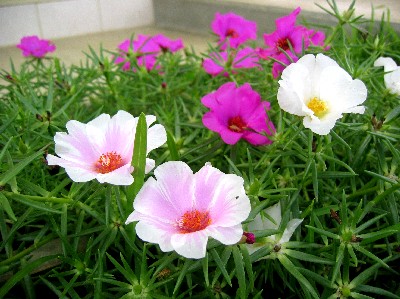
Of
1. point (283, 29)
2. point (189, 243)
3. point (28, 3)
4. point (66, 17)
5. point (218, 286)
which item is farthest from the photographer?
point (66, 17)

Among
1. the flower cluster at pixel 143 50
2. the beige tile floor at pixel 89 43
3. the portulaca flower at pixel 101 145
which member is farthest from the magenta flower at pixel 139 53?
the beige tile floor at pixel 89 43

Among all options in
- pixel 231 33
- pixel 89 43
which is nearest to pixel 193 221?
pixel 231 33

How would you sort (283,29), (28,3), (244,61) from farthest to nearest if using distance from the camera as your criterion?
(28,3), (244,61), (283,29)

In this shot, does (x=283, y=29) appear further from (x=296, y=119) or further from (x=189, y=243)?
(x=189, y=243)

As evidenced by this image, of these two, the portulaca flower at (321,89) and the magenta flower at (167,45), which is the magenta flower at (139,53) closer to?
the magenta flower at (167,45)

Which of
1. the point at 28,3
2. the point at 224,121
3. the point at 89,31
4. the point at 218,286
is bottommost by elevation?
the point at 89,31

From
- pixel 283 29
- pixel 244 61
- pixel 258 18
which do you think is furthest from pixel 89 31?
pixel 283 29

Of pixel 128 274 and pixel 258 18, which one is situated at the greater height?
pixel 128 274
